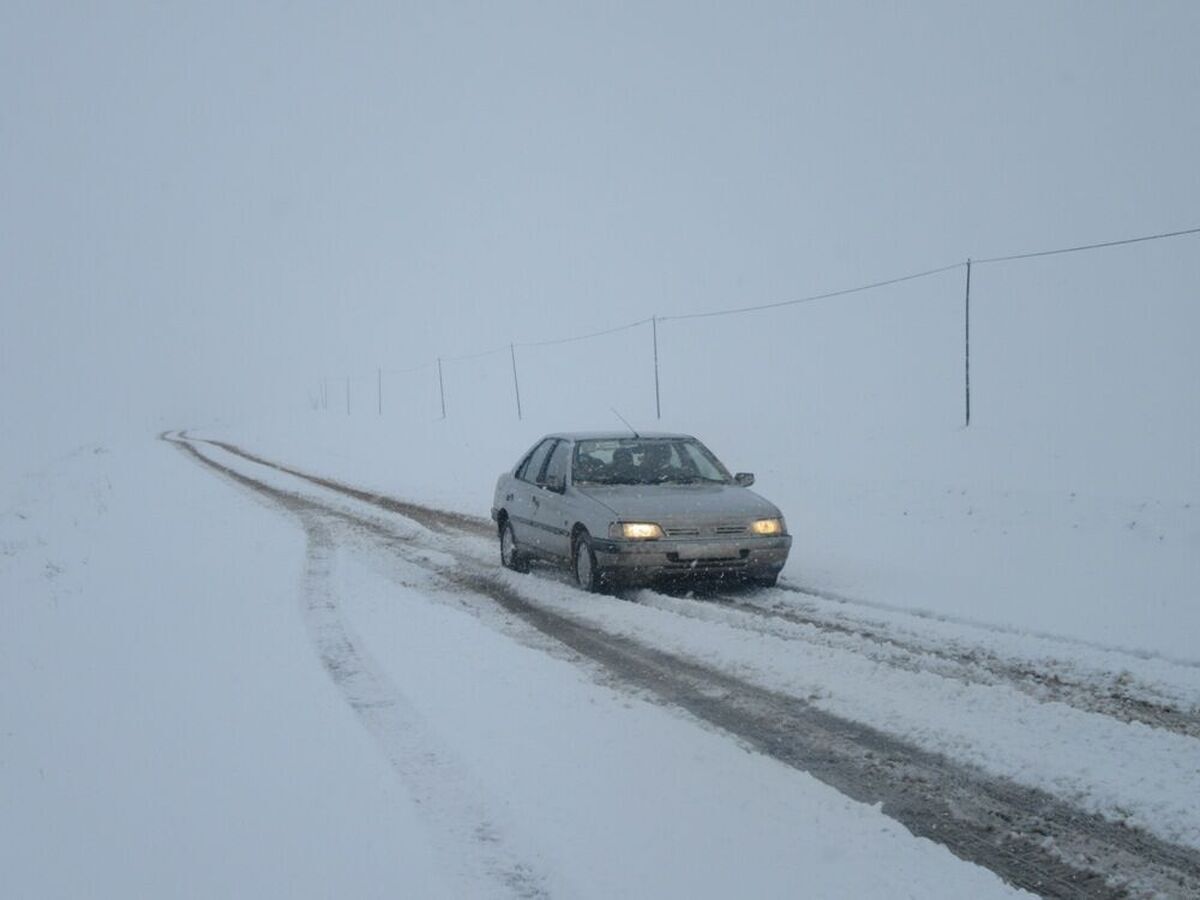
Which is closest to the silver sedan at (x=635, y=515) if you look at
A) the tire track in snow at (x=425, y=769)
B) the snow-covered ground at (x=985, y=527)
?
the snow-covered ground at (x=985, y=527)

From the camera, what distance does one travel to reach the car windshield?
32.9ft

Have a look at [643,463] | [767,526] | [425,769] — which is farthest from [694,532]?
[425,769]

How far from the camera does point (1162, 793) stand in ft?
13.6

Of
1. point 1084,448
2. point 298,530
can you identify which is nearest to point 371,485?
point 298,530

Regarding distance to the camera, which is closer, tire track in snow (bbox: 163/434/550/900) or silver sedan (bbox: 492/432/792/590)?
tire track in snow (bbox: 163/434/550/900)

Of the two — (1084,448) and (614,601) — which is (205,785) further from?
(1084,448)

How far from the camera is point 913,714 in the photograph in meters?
5.30

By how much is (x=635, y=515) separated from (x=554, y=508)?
1.40 metres

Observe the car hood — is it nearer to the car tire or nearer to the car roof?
the car tire

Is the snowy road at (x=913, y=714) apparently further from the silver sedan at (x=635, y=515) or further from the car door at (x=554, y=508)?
the car door at (x=554, y=508)

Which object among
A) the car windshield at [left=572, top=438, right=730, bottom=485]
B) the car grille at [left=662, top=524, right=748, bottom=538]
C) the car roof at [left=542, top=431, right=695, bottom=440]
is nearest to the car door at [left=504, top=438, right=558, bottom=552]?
the car roof at [left=542, top=431, right=695, bottom=440]

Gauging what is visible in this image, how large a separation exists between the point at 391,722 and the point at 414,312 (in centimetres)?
16807

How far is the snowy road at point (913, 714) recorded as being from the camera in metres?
3.75

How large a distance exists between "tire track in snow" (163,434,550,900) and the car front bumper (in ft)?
7.94
